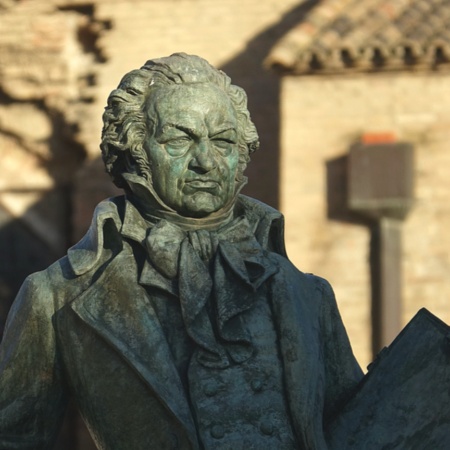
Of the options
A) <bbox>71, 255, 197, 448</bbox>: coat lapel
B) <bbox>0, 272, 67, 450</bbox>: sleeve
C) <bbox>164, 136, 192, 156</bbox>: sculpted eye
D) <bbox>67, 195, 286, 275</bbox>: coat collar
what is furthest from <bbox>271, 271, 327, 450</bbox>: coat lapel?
<bbox>0, 272, 67, 450</bbox>: sleeve

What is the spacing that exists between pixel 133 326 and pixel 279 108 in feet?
51.3

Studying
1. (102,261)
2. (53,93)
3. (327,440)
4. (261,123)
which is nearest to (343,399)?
(327,440)

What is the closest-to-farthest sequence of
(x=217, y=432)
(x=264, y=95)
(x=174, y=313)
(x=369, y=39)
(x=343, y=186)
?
(x=217, y=432) < (x=174, y=313) < (x=369, y=39) < (x=343, y=186) < (x=264, y=95)

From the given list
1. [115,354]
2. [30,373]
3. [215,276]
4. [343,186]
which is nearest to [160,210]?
[215,276]

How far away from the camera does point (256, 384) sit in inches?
193

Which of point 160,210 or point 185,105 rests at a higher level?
point 185,105

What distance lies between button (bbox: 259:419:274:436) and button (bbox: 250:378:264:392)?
0.07 meters

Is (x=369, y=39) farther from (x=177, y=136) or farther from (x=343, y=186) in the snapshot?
(x=177, y=136)

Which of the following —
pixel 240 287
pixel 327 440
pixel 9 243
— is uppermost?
pixel 240 287

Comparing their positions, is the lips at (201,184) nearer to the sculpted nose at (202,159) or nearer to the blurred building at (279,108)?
the sculpted nose at (202,159)

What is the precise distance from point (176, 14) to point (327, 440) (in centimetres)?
1671

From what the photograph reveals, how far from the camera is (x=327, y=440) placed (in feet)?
16.5

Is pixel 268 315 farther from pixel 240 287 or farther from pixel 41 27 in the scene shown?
pixel 41 27

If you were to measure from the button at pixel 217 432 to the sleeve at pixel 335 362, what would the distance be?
14.3 inches
